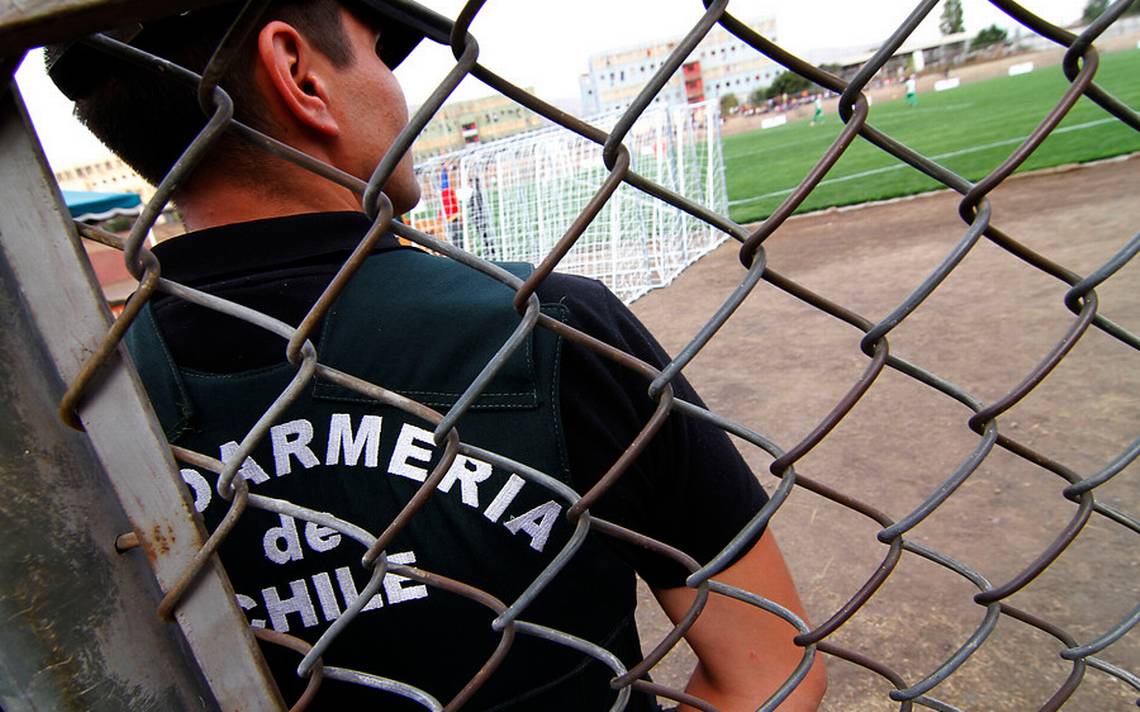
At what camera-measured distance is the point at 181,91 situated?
1.17 m

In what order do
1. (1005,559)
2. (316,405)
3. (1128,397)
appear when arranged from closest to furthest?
(316,405)
(1005,559)
(1128,397)

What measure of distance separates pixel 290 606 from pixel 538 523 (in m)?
0.40

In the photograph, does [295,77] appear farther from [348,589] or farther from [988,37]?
[988,37]

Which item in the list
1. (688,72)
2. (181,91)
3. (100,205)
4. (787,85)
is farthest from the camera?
(787,85)

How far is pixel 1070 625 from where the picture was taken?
260 centimetres

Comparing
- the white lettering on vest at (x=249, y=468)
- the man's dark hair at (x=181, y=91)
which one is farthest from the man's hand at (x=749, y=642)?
the man's dark hair at (x=181, y=91)

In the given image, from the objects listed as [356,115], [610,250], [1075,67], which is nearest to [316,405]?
[356,115]

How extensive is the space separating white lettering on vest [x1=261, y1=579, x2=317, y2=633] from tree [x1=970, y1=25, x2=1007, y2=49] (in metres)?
77.8

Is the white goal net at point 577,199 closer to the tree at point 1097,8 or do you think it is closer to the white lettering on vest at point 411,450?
the tree at point 1097,8

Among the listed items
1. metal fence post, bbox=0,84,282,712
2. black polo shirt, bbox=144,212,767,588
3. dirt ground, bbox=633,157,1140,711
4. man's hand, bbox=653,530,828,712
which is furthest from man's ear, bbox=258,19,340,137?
dirt ground, bbox=633,157,1140,711

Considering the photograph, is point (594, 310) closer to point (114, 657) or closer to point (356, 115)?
point (356, 115)

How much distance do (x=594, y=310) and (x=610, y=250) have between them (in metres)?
8.74

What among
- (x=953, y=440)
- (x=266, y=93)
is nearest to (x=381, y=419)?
(x=266, y=93)

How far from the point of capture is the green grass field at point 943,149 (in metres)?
11.2
